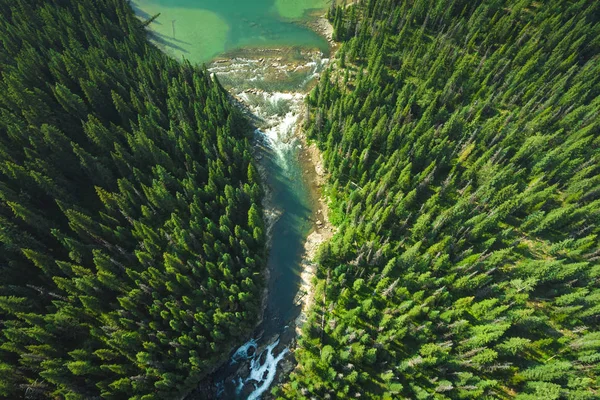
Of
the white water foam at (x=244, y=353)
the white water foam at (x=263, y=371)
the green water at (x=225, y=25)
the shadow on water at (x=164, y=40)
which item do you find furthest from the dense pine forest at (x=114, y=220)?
the green water at (x=225, y=25)

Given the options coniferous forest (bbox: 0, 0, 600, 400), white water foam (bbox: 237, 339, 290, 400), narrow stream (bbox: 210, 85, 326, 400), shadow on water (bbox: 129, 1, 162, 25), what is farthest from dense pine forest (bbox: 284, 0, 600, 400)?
shadow on water (bbox: 129, 1, 162, 25)

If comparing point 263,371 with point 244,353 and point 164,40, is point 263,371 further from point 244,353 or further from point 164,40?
point 164,40

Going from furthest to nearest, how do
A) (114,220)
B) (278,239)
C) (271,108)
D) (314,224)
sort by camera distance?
(271,108)
(314,224)
(278,239)
(114,220)

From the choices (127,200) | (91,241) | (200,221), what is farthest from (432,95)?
(91,241)

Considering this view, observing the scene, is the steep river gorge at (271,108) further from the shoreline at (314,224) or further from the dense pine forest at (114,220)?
the dense pine forest at (114,220)

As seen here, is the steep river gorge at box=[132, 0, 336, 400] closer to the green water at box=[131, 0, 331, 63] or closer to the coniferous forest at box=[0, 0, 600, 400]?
the green water at box=[131, 0, 331, 63]

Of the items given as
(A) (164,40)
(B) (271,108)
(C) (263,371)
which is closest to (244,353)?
(C) (263,371)
